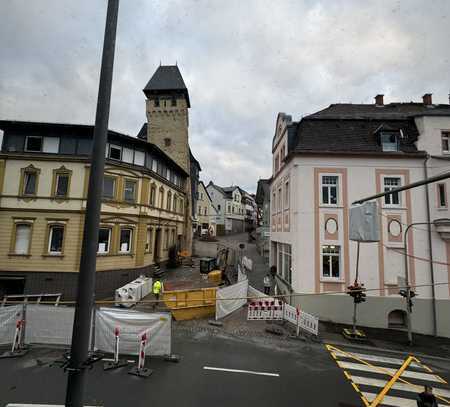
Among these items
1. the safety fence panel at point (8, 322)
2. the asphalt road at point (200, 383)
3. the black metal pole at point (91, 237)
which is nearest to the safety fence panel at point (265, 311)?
the asphalt road at point (200, 383)

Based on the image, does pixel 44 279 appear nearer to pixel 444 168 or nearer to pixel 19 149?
pixel 19 149

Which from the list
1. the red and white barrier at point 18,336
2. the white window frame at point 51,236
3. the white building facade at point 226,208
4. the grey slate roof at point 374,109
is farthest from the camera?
the white building facade at point 226,208

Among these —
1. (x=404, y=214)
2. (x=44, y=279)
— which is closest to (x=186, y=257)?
(x=44, y=279)

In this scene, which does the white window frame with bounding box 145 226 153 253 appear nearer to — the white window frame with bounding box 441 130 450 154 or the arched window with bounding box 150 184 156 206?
the arched window with bounding box 150 184 156 206

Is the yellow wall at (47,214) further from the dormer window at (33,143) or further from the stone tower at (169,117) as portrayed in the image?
the stone tower at (169,117)

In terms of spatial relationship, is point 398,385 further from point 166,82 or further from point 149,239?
point 166,82

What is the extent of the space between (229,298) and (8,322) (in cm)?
928

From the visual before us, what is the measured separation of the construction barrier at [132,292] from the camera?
14047 millimetres

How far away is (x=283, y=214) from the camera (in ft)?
56.3

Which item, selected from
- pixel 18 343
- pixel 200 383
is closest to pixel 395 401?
pixel 200 383

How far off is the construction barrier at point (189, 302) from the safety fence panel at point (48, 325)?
4489mm

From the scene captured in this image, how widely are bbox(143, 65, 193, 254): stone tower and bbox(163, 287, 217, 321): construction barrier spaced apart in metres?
18.4

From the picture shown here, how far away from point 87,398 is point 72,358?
5357mm

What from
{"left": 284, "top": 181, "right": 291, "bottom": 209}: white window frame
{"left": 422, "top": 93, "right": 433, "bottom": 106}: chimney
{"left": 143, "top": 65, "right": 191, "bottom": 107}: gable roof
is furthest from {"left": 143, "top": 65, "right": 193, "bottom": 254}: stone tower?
{"left": 422, "top": 93, "right": 433, "bottom": 106}: chimney
